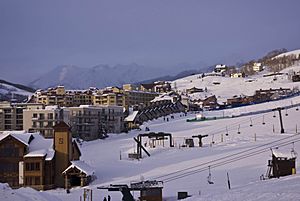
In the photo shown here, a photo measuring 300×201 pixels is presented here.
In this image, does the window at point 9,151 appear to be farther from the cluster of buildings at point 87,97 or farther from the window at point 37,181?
the cluster of buildings at point 87,97

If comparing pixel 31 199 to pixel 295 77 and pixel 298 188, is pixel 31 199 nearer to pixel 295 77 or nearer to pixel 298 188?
pixel 298 188

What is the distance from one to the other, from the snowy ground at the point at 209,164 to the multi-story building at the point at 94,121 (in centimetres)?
1069

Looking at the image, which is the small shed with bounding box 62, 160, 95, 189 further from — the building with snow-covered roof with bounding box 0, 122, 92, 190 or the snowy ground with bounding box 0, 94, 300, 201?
the snowy ground with bounding box 0, 94, 300, 201

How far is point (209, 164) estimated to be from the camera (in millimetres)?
28750

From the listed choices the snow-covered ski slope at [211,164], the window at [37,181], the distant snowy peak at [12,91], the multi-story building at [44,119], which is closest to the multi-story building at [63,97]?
the multi-story building at [44,119]

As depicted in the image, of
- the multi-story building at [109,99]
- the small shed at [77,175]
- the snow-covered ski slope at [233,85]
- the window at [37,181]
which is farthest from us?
the snow-covered ski slope at [233,85]

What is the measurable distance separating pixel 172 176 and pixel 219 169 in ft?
8.99

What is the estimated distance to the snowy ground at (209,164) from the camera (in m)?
15.9

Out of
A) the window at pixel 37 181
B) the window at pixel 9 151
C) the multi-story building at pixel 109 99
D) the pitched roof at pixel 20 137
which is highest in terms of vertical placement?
the multi-story building at pixel 109 99

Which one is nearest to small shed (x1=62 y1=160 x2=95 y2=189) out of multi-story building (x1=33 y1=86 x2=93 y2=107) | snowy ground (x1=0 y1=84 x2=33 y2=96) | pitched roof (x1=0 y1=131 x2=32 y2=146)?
pitched roof (x1=0 y1=131 x2=32 y2=146)

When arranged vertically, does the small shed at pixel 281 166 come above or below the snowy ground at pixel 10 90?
below

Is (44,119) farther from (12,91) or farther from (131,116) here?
(12,91)

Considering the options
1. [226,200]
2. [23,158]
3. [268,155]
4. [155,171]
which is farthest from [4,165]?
→ [226,200]

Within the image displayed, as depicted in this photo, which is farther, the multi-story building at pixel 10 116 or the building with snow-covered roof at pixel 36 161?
the multi-story building at pixel 10 116
